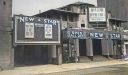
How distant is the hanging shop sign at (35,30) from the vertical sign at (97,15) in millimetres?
14318

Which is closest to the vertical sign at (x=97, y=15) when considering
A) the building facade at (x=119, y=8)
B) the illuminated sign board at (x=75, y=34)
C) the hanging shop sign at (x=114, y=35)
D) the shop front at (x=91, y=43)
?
the shop front at (x=91, y=43)

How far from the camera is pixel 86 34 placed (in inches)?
1688

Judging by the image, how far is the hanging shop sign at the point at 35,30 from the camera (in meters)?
34.2

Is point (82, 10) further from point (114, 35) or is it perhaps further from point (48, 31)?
point (48, 31)

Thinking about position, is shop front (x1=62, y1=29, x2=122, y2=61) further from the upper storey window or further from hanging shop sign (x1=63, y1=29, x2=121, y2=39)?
the upper storey window

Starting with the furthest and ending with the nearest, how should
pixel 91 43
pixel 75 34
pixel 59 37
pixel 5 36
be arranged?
pixel 91 43 → pixel 75 34 → pixel 59 37 → pixel 5 36

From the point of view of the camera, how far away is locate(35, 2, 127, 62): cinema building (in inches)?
1708

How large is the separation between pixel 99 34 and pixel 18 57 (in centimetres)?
1335

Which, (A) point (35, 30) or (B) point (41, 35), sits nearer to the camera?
(A) point (35, 30)

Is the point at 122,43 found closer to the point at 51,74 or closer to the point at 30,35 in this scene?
the point at 30,35

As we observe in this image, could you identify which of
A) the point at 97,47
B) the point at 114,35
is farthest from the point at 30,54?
the point at 114,35

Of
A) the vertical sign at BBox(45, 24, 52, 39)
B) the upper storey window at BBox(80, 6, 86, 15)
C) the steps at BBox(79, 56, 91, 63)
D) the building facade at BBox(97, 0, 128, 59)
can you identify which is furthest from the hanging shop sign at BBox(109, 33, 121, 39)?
the vertical sign at BBox(45, 24, 52, 39)

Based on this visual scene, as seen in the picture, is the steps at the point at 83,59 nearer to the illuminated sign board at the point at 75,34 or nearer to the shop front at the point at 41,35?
the illuminated sign board at the point at 75,34

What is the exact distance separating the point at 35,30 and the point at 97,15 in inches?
741
